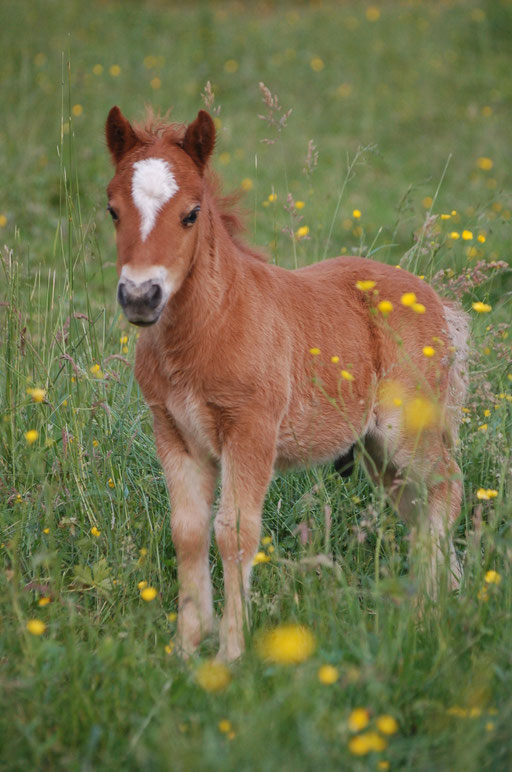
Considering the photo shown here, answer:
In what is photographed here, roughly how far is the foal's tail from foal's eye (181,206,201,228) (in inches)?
52.2

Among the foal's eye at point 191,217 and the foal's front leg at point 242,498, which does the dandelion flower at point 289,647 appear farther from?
the foal's eye at point 191,217

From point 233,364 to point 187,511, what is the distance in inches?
25.0

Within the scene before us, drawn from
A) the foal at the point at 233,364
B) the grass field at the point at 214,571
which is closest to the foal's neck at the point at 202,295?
the foal at the point at 233,364

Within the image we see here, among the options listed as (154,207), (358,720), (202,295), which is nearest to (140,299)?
(154,207)

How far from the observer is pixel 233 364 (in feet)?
9.75

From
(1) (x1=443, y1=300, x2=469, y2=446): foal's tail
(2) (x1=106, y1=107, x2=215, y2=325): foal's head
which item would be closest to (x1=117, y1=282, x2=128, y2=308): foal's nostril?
(2) (x1=106, y1=107, x2=215, y2=325): foal's head

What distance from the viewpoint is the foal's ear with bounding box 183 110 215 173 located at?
9.56 ft

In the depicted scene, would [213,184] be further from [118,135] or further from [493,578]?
[493,578]

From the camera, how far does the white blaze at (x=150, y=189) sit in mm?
2689

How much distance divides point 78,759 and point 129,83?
9.65 metres

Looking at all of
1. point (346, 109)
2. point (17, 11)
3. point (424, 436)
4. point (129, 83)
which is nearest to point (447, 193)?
point (346, 109)

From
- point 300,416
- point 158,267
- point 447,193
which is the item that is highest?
point 158,267

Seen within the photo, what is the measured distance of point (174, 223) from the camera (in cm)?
274

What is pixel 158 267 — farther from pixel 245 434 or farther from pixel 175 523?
pixel 175 523
